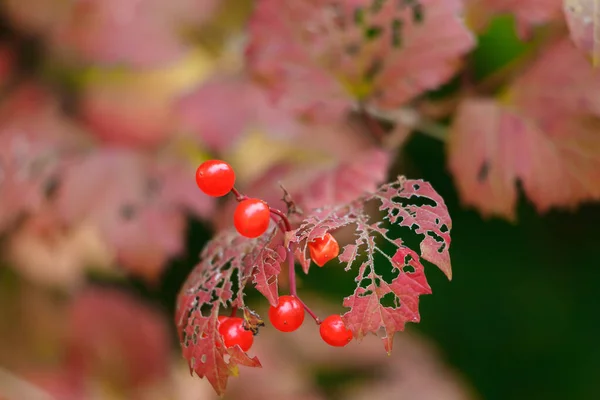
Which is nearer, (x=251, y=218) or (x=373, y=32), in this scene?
(x=251, y=218)

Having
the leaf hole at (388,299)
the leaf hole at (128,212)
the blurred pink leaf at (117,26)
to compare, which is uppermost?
the blurred pink leaf at (117,26)

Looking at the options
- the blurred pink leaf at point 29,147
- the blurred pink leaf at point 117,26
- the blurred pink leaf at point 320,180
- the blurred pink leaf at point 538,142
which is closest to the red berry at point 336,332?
the blurred pink leaf at point 320,180

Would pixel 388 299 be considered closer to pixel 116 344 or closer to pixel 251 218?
pixel 251 218

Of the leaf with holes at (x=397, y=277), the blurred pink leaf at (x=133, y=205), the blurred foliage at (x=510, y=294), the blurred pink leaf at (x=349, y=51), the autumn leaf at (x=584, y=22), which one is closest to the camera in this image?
the leaf with holes at (x=397, y=277)

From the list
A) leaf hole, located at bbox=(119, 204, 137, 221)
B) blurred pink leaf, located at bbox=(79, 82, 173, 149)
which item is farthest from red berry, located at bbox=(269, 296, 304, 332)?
blurred pink leaf, located at bbox=(79, 82, 173, 149)

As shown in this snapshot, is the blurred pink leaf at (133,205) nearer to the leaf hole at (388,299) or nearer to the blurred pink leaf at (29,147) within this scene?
the blurred pink leaf at (29,147)

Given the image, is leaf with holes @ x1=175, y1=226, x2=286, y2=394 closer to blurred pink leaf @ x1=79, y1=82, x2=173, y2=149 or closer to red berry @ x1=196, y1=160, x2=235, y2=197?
red berry @ x1=196, y1=160, x2=235, y2=197

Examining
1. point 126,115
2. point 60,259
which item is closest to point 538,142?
point 126,115
